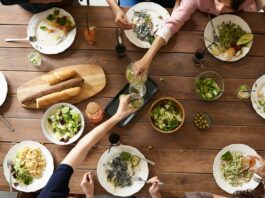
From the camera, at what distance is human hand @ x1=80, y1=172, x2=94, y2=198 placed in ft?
6.30

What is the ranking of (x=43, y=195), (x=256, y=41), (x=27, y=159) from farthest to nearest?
(x=256, y=41) → (x=27, y=159) → (x=43, y=195)

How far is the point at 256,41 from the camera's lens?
7.47 ft

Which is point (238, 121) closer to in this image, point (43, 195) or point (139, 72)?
point (139, 72)

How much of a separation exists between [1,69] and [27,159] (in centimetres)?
66

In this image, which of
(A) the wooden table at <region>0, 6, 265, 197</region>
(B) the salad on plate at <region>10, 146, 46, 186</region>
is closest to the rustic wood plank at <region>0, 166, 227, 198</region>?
(A) the wooden table at <region>0, 6, 265, 197</region>

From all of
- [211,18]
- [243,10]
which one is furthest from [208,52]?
[243,10]

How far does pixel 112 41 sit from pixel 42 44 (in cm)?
49

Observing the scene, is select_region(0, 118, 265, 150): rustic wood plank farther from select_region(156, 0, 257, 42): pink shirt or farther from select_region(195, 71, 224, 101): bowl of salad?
select_region(156, 0, 257, 42): pink shirt

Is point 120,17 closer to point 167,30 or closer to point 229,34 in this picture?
point 167,30

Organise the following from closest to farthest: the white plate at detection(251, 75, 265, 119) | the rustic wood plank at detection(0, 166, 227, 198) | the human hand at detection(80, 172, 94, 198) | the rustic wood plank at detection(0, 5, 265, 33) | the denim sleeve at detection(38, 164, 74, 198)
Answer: the denim sleeve at detection(38, 164, 74, 198) → the human hand at detection(80, 172, 94, 198) → the rustic wood plank at detection(0, 166, 227, 198) → the white plate at detection(251, 75, 265, 119) → the rustic wood plank at detection(0, 5, 265, 33)

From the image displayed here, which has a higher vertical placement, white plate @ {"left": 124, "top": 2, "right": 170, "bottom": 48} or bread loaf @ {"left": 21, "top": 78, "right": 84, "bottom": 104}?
white plate @ {"left": 124, "top": 2, "right": 170, "bottom": 48}

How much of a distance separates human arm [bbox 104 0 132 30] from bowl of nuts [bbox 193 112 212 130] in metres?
0.78

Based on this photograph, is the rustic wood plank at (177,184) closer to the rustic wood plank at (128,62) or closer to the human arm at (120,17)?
the rustic wood plank at (128,62)

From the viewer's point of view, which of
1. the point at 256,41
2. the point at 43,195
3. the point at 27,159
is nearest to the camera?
the point at 43,195
